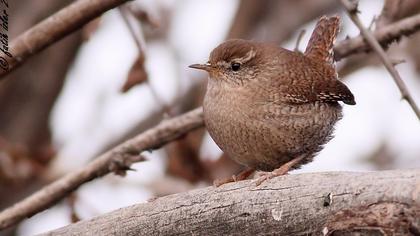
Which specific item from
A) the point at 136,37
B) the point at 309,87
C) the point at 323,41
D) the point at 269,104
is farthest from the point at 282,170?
the point at 323,41

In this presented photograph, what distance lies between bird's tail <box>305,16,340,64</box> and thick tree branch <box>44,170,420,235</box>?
1.74 meters

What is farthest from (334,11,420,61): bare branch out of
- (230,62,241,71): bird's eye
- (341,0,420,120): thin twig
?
(341,0,420,120): thin twig

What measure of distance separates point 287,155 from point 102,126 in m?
3.13

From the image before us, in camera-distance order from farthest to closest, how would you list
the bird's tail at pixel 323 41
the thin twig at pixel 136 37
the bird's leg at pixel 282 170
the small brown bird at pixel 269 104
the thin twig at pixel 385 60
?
1. the bird's tail at pixel 323 41
2. the thin twig at pixel 136 37
3. the small brown bird at pixel 269 104
4. the thin twig at pixel 385 60
5. the bird's leg at pixel 282 170

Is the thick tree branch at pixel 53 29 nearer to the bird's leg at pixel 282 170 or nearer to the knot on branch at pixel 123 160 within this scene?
the knot on branch at pixel 123 160

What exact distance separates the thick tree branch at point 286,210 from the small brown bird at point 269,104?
59 cm

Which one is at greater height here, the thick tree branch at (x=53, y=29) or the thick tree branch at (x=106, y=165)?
the thick tree branch at (x=53, y=29)

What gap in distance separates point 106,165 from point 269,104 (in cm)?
86

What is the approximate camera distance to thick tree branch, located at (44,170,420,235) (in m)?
2.76

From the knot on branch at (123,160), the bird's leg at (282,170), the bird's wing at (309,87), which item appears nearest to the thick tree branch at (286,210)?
the bird's leg at (282,170)

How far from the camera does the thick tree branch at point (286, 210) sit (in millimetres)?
2764

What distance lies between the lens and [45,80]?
21.1ft

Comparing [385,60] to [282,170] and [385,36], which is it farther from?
[385,36]

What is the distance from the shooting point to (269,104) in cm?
421
